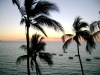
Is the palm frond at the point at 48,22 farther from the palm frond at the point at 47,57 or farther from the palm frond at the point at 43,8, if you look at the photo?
the palm frond at the point at 47,57

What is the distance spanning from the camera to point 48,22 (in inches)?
348

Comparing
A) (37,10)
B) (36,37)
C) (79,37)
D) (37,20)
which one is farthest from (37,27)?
(79,37)

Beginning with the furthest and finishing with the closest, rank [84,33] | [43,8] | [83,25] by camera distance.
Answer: [83,25] → [84,33] → [43,8]

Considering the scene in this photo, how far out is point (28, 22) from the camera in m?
9.09

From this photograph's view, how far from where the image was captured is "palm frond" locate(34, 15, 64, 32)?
27.8 feet

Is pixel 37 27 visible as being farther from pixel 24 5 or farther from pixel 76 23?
pixel 76 23

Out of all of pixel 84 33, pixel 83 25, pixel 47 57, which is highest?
pixel 83 25

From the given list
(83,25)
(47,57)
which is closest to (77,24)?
(83,25)

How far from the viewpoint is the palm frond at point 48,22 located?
8.47 metres

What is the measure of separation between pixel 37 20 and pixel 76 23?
11.3 metres

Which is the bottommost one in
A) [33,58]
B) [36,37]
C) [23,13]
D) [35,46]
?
[33,58]

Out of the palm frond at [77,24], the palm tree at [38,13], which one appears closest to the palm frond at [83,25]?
the palm frond at [77,24]

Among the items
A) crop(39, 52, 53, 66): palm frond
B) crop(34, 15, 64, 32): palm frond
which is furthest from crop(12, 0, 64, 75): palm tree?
crop(39, 52, 53, 66): palm frond

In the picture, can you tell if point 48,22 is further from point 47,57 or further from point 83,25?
point 83,25
